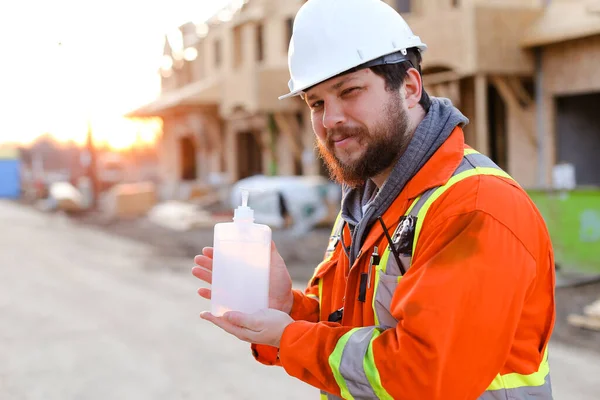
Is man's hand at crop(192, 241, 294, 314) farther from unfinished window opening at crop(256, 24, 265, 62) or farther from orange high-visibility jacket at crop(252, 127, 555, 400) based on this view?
unfinished window opening at crop(256, 24, 265, 62)

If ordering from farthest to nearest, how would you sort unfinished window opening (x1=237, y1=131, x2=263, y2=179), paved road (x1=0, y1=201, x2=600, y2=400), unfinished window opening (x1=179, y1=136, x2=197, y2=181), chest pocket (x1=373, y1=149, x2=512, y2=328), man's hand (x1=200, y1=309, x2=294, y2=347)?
unfinished window opening (x1=179, y1=136, x2=197, y2=181) → unfinished window opening (x1=237, y1=131, x2=263, y2=179) → paved road (x1=0, y1=201, x2=600, y2=400) → man's hand (x1=200, y1=309, x2=294, y2=347) → chest pocket (x1=373, y1=149, x2=512, y2=328)

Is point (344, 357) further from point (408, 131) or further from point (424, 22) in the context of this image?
point (424, 22)

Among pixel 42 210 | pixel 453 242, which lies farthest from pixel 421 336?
pixel 42 210

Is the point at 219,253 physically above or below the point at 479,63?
below

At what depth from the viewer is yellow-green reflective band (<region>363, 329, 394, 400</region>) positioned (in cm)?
175

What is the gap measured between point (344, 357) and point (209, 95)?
2427 cm

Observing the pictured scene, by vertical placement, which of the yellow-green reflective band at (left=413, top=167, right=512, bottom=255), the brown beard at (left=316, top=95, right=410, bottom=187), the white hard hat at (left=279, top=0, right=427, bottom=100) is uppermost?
the white hard hat at (left=279, top=0, right=427, bottom=100)

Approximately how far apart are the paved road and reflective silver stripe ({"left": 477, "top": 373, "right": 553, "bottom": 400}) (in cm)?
379

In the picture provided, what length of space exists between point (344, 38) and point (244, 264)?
694 millimetres

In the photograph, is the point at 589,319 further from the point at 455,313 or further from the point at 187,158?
the point at 187,158

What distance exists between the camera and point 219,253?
219 cm

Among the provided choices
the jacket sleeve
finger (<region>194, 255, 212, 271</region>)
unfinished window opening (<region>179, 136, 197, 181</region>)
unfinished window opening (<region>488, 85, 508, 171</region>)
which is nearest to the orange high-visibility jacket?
the jacket sleeve

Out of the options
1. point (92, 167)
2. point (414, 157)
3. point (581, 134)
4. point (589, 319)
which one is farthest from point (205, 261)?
point (92, 167)

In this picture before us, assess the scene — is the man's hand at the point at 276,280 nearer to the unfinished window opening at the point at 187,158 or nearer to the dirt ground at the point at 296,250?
the dirt ground at the point at 296,250
